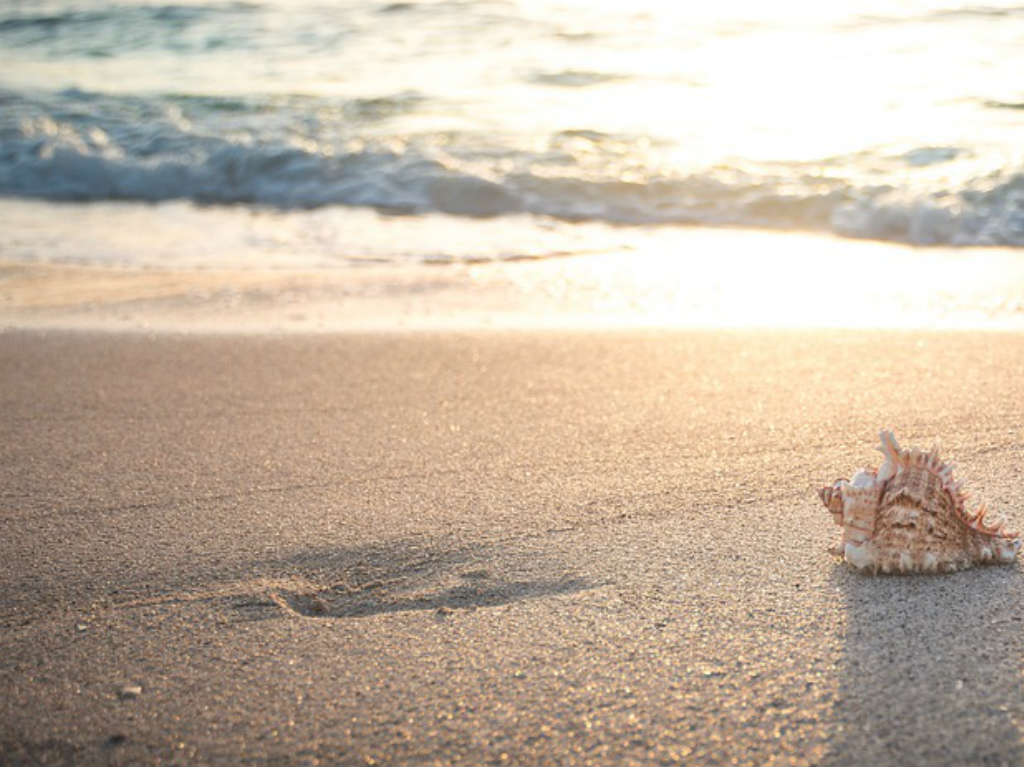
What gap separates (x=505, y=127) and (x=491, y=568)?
716 cm

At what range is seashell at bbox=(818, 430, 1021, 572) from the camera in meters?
2.00

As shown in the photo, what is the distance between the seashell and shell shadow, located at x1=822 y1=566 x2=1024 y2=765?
0.13 feet

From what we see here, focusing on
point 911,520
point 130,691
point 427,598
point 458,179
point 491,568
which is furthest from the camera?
point 458,179

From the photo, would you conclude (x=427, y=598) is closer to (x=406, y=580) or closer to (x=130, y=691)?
(x=406, y=580)

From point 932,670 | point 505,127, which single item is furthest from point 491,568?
point 505,127

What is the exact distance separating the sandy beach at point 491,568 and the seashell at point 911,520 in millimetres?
56

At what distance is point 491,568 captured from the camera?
225 centimetres

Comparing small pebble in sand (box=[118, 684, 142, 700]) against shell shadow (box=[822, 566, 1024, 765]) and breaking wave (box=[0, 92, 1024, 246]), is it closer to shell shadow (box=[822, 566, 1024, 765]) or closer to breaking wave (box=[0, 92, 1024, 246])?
shell shadow (box=[822, 566, 1024, 765])

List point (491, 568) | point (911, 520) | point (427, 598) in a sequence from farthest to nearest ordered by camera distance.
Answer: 1. point (491, 568)
2. point (427, 598)
3. point (911, 520)

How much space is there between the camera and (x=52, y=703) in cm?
175

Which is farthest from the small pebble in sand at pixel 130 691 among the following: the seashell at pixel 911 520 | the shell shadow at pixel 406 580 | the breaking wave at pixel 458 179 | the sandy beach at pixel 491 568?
the breaking wave at pixel 458 179

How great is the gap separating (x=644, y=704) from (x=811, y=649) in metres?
0.35

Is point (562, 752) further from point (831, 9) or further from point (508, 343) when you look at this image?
point (831, 9)

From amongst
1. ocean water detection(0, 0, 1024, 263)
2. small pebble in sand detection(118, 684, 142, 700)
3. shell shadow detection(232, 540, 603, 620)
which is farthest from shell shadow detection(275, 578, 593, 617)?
ocean water detection(0, 0, 1024, 263)
